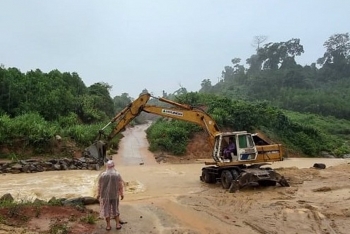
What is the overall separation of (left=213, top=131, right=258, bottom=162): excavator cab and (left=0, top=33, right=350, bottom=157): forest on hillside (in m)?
14.8

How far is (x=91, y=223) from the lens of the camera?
31.9ft

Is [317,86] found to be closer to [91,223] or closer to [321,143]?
[321,143]

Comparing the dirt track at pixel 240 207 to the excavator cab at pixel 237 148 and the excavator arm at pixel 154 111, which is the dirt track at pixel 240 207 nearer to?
the excavator cab at pixel 237 148

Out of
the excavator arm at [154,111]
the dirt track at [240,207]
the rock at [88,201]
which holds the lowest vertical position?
the dirt track at [240,207]

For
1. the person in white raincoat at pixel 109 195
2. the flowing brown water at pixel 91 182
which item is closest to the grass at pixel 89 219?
the person in white raincoat at pixel 109 195

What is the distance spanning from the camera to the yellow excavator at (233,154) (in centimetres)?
1571

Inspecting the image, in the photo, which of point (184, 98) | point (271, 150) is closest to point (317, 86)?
point (184, 98)

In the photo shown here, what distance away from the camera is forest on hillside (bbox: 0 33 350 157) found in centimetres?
2916

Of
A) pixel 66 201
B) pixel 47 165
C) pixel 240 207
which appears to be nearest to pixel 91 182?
pixel 47 165

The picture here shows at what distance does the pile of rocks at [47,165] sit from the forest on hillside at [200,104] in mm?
3162

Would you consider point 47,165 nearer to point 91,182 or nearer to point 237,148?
point 91,182

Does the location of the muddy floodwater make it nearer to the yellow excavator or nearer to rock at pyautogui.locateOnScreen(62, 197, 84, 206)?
the yellow excavator

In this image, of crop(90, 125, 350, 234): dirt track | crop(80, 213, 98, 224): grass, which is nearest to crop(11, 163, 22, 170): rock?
crop(90, 125, 350, 234): dirt track

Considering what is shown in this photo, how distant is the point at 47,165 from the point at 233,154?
41.3 feet
